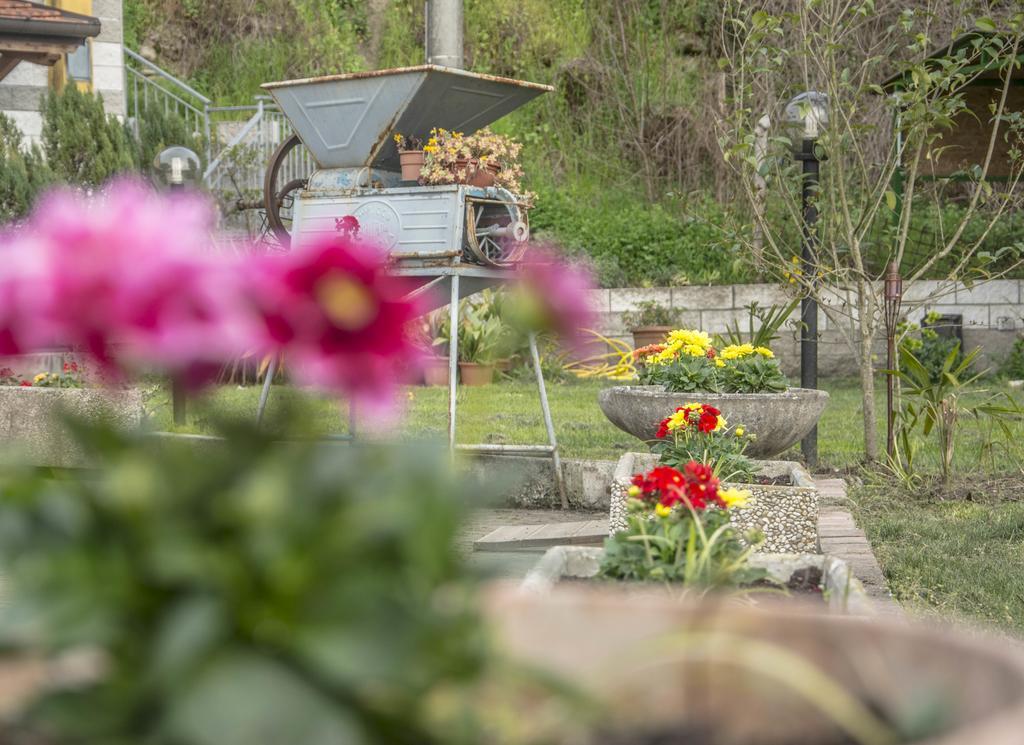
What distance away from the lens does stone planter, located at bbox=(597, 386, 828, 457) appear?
5227mm

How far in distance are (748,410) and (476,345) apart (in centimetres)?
579

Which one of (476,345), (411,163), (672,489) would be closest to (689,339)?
(411,163)

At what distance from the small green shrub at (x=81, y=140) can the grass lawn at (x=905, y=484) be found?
1.95 meters

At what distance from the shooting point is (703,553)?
87.7 inches

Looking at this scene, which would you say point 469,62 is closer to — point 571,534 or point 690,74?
point 690,74

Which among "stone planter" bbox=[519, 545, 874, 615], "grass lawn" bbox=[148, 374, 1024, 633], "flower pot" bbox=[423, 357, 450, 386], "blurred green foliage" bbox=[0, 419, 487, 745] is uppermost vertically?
"blurred green foliage" bbox=[0, 419, 487, 745]

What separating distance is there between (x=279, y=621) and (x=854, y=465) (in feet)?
19.2

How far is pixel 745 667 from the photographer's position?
940mm

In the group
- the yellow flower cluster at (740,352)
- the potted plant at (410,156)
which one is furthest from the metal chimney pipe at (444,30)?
the yellow flower cluster at (740,352)

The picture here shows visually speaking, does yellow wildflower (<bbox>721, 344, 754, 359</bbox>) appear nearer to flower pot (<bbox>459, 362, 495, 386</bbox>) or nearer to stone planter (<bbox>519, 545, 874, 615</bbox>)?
stone planter (<bbox>519, 545, 874, 615</bbox>)

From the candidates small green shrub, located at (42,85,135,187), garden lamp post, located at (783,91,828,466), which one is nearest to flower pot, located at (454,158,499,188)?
garden lamp post, located at (783,91,828,466)

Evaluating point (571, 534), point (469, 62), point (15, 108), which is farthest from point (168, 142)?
point (571, 534)

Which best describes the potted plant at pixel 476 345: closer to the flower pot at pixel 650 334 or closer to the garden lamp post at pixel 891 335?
the flower pot at pixel 650 334

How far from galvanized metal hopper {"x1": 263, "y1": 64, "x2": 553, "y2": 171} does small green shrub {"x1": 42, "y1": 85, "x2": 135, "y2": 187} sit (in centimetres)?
380
